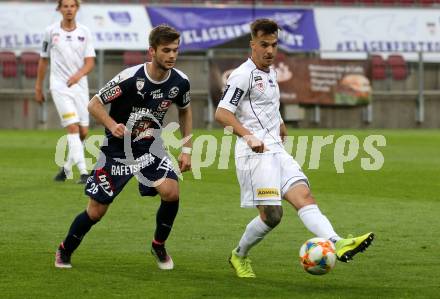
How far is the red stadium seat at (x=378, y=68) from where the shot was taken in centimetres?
3256

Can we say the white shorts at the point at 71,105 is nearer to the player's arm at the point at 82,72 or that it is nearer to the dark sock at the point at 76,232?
the player's arm at the point at 82,72

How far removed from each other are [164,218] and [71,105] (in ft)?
22.7

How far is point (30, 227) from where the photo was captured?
11156mm

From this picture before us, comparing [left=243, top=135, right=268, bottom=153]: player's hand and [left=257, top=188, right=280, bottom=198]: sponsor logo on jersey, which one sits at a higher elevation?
[left=243, top=135, right=268, bottom=153]: player's hand

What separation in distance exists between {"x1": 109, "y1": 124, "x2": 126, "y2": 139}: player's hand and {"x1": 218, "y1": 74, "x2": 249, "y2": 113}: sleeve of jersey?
0.73 meters

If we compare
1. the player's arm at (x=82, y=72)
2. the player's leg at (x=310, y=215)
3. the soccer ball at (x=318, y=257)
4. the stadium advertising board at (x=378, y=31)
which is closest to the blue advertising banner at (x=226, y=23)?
the stadium advertising board at (x=378, y=31)

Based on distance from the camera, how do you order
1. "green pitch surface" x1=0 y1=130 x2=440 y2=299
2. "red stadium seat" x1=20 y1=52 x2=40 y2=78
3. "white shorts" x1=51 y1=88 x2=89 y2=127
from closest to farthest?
"green pitch surface" x1=0 y1=130 x2=440 y2=299, "white shorts" x1=51 y1=88 x2=89 y2=127, "red stadium seat" x1=20 y1=52 x2=40 y2=78

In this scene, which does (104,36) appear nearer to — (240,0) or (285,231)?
(240,0)

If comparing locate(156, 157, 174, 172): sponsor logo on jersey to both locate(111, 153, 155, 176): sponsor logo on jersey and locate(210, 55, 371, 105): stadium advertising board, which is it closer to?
locate(111, 153, 155, 176): sponsor logo on jersey

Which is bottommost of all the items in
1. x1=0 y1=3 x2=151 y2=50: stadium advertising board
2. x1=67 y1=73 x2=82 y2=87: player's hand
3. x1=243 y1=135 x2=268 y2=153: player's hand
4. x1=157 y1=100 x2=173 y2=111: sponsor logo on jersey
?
x1=243 y1=135 x2=268 y2=153: player's hand

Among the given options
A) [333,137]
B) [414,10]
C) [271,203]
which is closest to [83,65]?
[271,203]

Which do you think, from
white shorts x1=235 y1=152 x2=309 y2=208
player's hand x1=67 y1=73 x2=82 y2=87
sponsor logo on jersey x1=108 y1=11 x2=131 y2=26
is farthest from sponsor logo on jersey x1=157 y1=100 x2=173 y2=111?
sponsor logo on jersey x1=108 y1=11 x2=131 y2=26

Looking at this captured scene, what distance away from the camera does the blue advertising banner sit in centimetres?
3192

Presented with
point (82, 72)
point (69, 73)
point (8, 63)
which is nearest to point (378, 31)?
point (8, 63)
